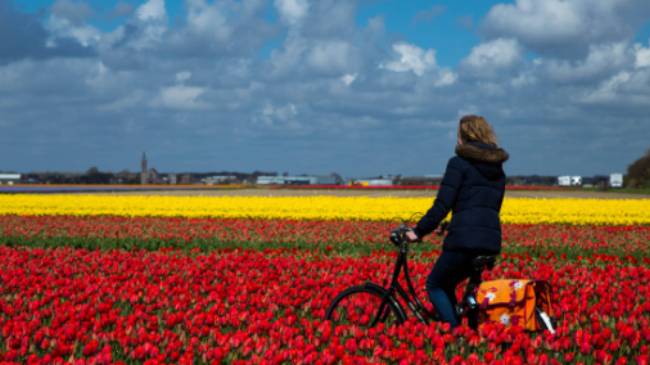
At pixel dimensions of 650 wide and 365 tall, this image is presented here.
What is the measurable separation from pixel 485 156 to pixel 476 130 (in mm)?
242

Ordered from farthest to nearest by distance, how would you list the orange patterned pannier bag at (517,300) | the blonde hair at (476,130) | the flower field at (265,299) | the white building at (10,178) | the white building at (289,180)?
the white building at (10,178) → the white building at (289,180) → the flower field at (265,299) → the orange patterned pannier bag at (517,300) → the blonde hair at (476,130)

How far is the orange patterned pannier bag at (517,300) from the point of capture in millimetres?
5203

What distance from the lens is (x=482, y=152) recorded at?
4926mm

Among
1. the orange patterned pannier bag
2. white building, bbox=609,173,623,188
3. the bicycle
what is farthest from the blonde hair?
white building, bbox=609,173,623,188

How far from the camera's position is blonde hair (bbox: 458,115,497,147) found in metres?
5.03

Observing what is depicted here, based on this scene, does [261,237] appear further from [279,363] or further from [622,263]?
[279,363]

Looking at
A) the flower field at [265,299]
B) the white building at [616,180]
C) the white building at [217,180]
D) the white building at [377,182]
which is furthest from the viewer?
the white building at [217,180]

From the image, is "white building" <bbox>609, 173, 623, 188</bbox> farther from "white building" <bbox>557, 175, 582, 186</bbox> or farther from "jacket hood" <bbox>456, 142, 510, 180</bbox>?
"jacket hood" <bbox>456, 142, 510, 180</bbox>

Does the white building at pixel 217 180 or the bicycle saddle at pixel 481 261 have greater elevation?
the white building at pixel 217 180

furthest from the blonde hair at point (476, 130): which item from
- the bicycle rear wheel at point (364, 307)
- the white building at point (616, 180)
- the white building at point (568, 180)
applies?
the white building at point (568, 180)

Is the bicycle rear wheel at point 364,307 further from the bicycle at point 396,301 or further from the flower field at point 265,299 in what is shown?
the flower field at point 265,299

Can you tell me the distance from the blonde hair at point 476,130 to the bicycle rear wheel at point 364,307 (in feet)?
5.07

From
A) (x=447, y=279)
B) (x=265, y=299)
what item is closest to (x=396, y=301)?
(x=447, y=279)

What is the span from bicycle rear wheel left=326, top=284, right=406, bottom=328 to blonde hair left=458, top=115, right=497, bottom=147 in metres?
1.54
